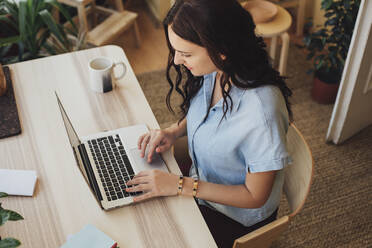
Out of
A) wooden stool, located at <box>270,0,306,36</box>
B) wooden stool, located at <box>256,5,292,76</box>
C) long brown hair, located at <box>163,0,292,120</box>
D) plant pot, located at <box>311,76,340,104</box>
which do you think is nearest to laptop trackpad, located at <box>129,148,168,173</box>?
long brown hair, located at <box>163,0,292,120</box>

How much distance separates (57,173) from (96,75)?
0.41m

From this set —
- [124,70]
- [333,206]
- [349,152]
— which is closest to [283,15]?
[349,152]

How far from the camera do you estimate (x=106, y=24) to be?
2.95 metres

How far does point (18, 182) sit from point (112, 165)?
28 centimetres

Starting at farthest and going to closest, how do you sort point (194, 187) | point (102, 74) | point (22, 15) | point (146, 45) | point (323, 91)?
point (146, 45) → point (323, 91) → point (22, 15) → point (102, 74) → point (194, 187)

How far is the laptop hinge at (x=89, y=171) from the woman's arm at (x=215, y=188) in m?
0.10

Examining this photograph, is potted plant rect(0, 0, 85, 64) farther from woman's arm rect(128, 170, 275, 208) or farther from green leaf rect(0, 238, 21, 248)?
green leaf rect(0, 238, 21, 248)

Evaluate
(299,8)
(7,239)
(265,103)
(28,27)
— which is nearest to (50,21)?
(28,27)

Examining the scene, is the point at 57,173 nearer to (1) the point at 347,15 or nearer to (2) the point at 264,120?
(2) the point at 264,120

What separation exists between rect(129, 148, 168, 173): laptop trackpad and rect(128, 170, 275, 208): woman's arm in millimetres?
54

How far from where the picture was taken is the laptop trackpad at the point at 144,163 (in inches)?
49.8

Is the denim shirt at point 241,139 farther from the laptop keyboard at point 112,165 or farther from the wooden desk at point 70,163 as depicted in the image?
the laptop keyboard at point 112,165

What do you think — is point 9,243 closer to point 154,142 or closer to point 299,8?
point 154,142

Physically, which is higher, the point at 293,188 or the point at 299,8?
the point at 293,188
